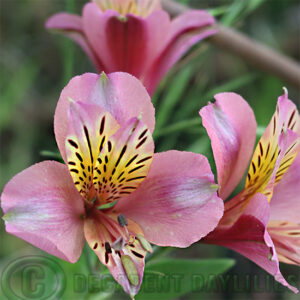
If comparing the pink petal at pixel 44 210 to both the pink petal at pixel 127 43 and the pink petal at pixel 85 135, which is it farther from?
the pink petal at pixel 127 43

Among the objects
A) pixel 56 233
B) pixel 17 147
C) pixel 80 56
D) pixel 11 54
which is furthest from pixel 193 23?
pixel 11 54

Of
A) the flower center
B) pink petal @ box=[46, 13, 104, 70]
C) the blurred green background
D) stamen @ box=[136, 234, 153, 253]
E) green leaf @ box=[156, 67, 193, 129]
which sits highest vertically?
the flower center

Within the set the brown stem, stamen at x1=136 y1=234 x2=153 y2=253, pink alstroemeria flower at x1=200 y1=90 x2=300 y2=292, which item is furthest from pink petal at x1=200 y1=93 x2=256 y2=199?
the brown stem

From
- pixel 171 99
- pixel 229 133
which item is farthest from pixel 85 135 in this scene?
pixel 171 99

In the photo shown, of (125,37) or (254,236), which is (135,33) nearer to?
(125,37)

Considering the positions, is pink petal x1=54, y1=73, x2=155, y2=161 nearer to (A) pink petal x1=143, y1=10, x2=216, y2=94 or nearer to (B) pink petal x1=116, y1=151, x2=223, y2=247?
(B) pink petal x1=116, y1=151, x2=223, y2=247

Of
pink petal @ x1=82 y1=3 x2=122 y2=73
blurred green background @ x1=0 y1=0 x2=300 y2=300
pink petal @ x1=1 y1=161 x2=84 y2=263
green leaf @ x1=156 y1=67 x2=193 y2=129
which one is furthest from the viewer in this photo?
blurred green background @ x1=0 y1=0 x2=300 y2=300
